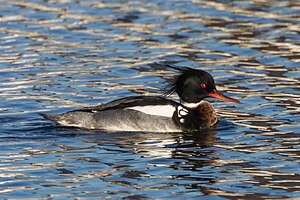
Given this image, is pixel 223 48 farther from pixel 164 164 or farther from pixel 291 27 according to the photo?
pixel 164 164

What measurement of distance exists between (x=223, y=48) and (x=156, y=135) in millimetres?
5501

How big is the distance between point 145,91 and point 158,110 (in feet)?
7.10

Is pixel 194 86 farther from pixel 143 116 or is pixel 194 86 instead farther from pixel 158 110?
pixel 143 116

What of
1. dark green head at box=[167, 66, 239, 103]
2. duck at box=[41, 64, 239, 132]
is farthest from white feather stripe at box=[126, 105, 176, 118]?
dark green head at box=[167, 66, 239, 103]

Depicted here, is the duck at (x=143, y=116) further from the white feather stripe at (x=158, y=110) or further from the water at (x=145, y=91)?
the water at (x=145, y=91)

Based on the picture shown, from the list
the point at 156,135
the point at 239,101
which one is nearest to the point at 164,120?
the point at 156,135

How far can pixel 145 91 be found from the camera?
17047 millimetres

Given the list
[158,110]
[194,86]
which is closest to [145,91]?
[194,86]

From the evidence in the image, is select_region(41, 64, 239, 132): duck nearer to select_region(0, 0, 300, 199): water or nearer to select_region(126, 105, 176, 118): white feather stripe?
select_region(126, 105, 176, 118): white feather stripe

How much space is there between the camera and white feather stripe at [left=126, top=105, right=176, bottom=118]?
1489 centimetres

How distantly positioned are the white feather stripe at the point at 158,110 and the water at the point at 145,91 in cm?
45

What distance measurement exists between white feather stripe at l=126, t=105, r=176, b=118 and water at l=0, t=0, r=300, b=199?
0.45m

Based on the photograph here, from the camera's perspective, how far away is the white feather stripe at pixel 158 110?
14.9 m

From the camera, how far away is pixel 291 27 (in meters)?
21.2
